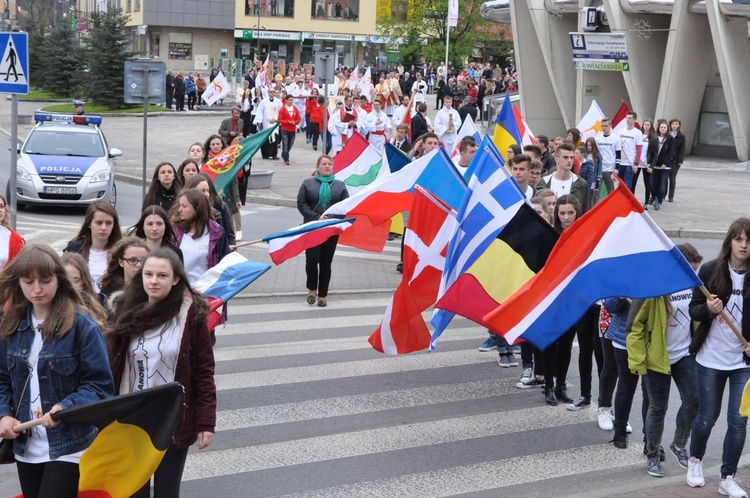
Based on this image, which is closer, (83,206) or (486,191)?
(486,191)

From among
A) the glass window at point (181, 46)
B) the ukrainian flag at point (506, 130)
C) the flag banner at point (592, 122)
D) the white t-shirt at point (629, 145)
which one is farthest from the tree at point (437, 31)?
the ukrainian flag at point (506, 130)

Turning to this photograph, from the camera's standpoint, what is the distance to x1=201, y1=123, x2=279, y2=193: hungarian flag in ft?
44.9

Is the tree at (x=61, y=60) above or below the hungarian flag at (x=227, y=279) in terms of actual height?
above

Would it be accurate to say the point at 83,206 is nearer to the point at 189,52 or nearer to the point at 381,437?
the point at 381,437

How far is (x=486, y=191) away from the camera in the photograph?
8.95 metres

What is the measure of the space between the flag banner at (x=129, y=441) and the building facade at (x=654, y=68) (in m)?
27.5

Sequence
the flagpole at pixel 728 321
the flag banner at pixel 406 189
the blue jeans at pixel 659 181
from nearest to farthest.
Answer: the flagpole at pixel 728 321
the flag banner at pixel 406 189
the blue jeans at pixel 659 181

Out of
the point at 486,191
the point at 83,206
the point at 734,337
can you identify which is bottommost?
the point at 83,206

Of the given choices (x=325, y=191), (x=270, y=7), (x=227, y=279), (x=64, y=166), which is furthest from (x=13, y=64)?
(x=270, y=7)

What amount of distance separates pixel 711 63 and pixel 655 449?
1114 inches

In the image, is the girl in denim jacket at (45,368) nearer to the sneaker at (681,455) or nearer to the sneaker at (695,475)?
the sneaker at (695,475)

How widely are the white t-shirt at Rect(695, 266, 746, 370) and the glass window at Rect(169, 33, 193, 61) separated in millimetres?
78216

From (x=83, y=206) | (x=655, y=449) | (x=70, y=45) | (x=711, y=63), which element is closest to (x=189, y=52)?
(x=70, y=45)

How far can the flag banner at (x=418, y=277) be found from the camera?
9.40 m
